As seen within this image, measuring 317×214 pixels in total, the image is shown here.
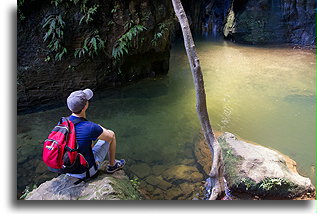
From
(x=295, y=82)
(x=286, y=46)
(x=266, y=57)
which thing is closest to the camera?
(x=295, y=82)

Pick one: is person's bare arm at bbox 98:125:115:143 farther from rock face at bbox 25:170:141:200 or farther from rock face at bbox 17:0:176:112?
rock face at bbox 17:0:176:112

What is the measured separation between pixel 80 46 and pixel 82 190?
537cm

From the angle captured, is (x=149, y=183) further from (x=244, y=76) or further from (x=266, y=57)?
(x=266, y=57)

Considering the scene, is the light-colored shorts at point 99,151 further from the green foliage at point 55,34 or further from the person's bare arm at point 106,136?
the green foliage at point 55,34

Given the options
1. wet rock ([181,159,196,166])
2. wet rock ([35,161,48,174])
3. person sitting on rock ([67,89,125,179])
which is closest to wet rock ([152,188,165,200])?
wet rock ([181,159,196,166])

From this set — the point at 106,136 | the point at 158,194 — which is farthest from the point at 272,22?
the point at 106,136

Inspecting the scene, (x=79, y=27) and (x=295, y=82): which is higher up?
(x=79, y=27)

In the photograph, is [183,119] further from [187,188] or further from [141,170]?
[187,188]

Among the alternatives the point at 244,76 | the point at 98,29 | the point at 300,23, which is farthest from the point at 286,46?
the point at 98,29

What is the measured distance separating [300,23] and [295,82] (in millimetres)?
9974

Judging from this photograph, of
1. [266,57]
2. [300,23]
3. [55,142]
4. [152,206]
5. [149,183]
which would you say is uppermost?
[300,23]

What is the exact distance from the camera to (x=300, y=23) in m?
16.3

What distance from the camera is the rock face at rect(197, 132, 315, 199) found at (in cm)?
365

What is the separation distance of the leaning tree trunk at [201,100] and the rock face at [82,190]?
128 cm
